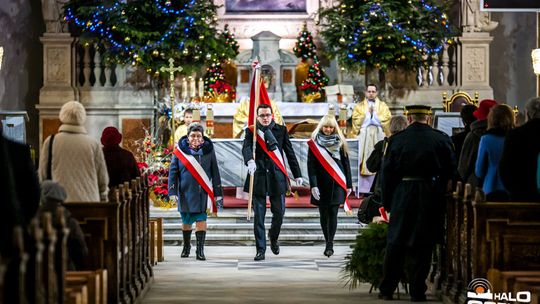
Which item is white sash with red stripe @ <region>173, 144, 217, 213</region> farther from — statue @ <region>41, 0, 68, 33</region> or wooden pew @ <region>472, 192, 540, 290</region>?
statue @ <region>41, 0, 68, 33</region>

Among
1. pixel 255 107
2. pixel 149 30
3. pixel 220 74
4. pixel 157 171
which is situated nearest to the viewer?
pixel 255 107

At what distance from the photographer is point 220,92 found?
22875 mm

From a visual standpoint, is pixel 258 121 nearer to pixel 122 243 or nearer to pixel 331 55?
pixel 122 243

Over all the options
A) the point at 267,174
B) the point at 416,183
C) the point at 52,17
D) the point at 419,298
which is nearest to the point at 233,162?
the point at 267,174

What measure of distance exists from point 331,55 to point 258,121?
6.76 metres

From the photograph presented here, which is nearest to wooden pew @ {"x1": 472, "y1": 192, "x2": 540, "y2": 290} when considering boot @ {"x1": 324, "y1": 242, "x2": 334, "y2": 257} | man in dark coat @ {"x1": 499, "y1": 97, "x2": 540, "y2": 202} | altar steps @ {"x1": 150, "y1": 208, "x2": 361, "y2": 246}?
man in dark coat @ {"x1": 499, "y1": 97, "x2": 540, "y2": 202}

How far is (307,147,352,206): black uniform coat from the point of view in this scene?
1567 cm

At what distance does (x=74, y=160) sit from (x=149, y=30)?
36.4ft

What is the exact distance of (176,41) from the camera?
21.8 metres

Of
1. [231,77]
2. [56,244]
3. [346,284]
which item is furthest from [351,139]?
[56,244]

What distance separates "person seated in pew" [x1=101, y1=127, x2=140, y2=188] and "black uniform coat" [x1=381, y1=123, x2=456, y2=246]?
2.96 metres

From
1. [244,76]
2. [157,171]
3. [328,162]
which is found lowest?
[157,171]

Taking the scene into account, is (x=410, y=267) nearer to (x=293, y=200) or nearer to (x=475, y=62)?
(x=293, y=200)

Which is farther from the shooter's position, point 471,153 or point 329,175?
point 329,175
